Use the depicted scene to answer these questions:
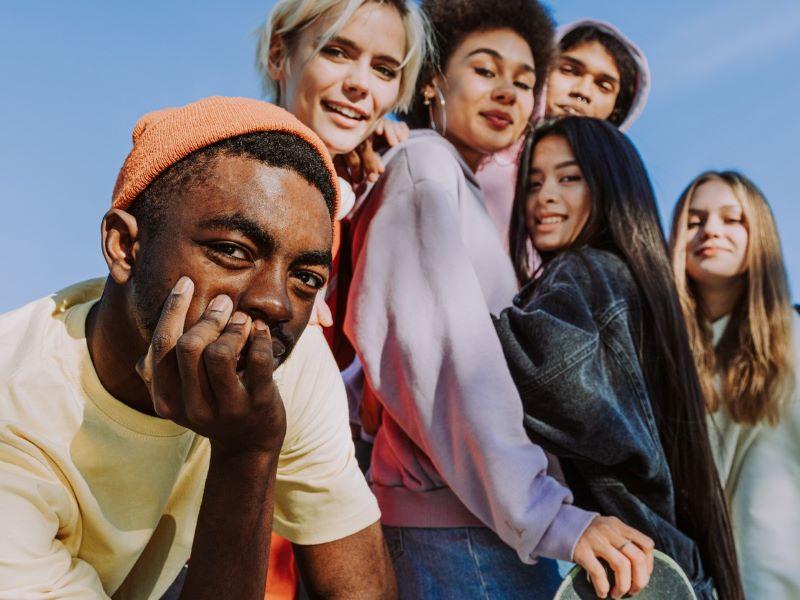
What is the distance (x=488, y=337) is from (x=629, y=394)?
0.46m

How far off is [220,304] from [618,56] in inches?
119

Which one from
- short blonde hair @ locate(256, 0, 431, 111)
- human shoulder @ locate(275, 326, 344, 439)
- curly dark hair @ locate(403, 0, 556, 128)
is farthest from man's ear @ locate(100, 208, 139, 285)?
curly dark hair @ locate(403, 0, 556, 128)

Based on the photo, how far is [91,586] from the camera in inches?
66.3

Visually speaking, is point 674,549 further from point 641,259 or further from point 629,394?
point 641,259

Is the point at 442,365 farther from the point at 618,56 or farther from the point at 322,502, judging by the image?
the point at 618,56

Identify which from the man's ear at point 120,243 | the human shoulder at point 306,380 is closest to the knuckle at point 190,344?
the man's ear at point 120,243

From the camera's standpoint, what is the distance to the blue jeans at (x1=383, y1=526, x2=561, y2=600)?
2.39m

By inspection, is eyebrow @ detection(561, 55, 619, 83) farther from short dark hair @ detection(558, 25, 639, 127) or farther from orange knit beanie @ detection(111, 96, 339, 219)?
orange knit beanie @ detection(111, 96, 339, 219)

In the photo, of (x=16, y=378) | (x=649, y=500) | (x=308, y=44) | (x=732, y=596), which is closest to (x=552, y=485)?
(x=649, y=500)

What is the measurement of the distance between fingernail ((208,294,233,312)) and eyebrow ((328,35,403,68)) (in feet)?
5.02

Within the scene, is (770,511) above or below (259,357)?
below

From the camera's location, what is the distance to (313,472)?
2139 millimetres

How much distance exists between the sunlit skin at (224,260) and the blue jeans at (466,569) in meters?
0.93

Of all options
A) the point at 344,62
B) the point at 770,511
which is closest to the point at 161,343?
the point at 344,62
